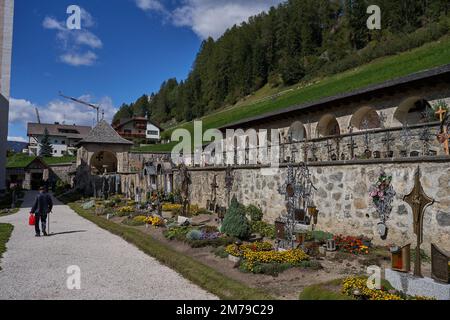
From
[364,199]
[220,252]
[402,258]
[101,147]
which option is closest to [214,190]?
[220,252]

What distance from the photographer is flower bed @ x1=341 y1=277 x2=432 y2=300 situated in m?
5.82

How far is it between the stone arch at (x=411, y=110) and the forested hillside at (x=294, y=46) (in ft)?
78.6

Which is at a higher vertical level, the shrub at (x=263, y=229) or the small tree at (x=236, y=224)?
the small tree at (x=236, y=224)

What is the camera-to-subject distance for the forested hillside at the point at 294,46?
150 ft

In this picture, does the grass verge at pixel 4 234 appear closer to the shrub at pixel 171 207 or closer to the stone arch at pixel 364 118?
the shrub at pixel 171 207

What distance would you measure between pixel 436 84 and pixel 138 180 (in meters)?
20.2

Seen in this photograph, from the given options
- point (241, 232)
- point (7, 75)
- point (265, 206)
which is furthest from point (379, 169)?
point (7, 75)

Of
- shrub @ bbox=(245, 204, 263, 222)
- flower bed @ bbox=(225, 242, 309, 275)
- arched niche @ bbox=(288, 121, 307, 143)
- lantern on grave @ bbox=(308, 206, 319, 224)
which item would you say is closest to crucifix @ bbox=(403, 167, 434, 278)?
flower bed @ bbox=(225, 242, 309, 275)

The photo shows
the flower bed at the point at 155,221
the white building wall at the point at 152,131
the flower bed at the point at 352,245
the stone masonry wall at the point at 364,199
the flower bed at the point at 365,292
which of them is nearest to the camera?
the flower bed at the point at 365,292

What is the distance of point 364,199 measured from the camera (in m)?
10.6

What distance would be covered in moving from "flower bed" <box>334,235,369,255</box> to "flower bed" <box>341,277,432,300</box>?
3.06 metres

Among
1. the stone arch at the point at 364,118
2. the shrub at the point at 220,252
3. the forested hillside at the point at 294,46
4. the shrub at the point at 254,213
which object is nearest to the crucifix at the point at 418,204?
the shrub at the point at 220,252

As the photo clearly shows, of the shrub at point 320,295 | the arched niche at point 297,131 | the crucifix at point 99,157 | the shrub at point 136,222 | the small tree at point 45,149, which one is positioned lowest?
the shrub at point 136,222

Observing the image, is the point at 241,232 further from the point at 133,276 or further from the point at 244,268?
the point at 133,276
